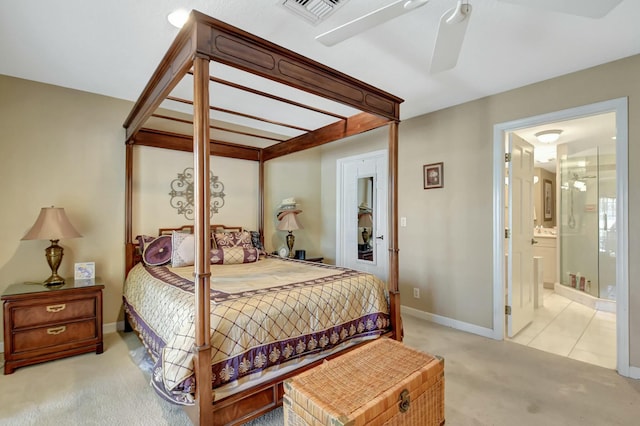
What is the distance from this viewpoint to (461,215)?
334 centimetres

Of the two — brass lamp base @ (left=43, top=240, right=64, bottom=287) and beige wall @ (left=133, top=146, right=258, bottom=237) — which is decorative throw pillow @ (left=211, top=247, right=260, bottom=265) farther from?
brass lamp base @ (left=43, top=240, right=64, bottom=287)

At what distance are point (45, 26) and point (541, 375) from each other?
4389 millimetres

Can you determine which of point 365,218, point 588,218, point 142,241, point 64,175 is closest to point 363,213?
point 365,218

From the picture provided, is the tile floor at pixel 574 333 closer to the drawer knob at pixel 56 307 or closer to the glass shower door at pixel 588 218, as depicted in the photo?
the glass shower door at pixel 588 218

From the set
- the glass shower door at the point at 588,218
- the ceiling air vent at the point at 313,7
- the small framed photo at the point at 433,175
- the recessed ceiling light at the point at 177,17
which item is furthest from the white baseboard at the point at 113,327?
the glass shower door at the point at 588,218

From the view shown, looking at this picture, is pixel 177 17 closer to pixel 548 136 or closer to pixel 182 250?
pixel 182 250

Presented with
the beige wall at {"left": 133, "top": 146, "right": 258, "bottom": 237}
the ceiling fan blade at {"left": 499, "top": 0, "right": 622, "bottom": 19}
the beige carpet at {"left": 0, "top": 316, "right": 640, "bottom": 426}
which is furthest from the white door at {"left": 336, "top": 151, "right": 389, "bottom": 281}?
the ceiling fan blade at {"left": 499, "top": 0, "right": 622, "bottom": 19}

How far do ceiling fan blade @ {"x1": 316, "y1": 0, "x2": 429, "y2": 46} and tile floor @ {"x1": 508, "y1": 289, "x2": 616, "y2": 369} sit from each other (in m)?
3.13

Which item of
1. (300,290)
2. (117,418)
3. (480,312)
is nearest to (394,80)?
(300,290)

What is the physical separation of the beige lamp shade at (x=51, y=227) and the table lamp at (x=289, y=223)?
2.30 m

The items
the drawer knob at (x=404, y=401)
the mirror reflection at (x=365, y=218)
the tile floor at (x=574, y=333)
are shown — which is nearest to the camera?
the drawer knob at (x=404, y=401)

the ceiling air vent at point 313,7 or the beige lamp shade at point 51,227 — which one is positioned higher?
the ceiling air vent at point 313,7

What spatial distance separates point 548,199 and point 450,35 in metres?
6.37

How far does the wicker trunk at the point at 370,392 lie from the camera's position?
120 cm
